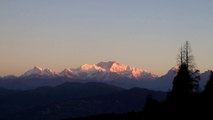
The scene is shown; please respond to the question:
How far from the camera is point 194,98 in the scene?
9275 cm

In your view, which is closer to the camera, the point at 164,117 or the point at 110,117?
the point at 164,117

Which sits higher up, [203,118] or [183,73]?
[183,73]

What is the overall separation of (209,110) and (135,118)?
14.0 m

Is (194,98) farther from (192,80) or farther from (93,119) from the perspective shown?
(93,119)

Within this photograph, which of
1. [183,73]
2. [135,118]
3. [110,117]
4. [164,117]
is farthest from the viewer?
[183,73]

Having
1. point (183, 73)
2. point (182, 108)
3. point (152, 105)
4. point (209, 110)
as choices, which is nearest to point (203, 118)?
point (209, 110)

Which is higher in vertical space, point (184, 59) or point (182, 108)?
point (184, 59)

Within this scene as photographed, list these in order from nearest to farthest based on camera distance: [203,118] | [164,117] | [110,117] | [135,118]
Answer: [203,118], [164,117], [135,118], [110,117]

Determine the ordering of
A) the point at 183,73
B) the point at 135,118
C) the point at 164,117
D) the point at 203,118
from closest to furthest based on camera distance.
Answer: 1. the point at 203,118
2. the point at 164,117
3. the point at 135,118
4. the point at 183,73

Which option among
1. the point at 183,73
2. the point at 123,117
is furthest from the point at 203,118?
the point at 183,73

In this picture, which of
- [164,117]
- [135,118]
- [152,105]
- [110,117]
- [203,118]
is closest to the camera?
[203,118]

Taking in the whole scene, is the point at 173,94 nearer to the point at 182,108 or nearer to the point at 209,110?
the point at 182,108

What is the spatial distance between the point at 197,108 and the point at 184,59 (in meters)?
26.5

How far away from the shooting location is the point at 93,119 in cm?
9938
